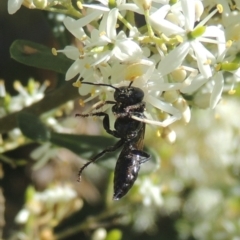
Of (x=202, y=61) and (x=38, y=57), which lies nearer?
(x=202, y=61)

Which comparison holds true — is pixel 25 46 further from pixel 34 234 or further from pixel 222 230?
pixel 222 230

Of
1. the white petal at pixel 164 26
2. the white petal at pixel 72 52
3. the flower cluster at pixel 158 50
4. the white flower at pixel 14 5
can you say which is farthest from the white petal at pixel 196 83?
the white flower at pixel 14 5

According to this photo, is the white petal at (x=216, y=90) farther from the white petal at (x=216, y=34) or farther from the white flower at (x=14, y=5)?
the white flower at (x=14, y=5)

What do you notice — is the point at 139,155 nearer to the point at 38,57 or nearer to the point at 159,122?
the point at 159,122

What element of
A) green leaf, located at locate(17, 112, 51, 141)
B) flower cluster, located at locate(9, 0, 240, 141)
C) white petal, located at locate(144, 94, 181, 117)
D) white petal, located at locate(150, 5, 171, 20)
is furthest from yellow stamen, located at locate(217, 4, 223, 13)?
green leaf, located at locate(17, 112, 51, 141)

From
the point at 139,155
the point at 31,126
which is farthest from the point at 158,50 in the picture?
the point at 31,126

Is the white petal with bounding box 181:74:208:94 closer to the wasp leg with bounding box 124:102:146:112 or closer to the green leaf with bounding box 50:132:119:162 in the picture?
the wasp leg with bounding box 124:102:146:112
